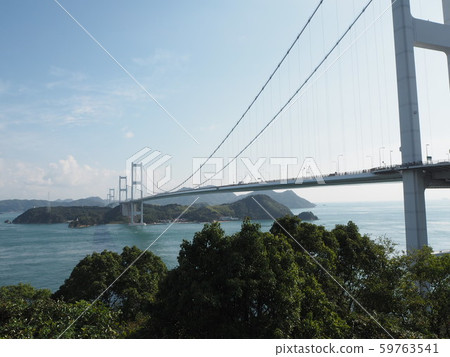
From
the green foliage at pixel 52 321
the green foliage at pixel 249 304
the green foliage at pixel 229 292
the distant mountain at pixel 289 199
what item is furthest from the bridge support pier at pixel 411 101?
the distant mountain at pixel 289 199

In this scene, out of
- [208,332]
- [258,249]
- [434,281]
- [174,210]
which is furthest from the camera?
[174,210]

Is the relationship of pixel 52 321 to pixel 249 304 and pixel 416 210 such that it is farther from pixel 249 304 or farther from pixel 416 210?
pixel 416 210

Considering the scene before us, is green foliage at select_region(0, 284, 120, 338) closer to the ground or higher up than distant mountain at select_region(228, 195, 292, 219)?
closer to the ground

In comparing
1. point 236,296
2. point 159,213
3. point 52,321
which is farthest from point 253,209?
point 52,321

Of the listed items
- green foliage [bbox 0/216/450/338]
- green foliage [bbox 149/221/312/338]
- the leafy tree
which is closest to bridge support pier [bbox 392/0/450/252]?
green foliage [bbox 0/216/450/338]

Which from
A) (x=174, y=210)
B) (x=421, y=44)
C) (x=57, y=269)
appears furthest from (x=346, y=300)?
(x=174, y=210)

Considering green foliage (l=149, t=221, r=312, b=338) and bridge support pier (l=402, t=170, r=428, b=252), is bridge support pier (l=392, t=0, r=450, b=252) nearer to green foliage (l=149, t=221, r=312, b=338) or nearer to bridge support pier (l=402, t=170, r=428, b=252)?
bridge support pier (l=402, t=170, r=428, b=252)

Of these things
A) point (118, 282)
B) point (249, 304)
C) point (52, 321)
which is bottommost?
point (118, 282)
